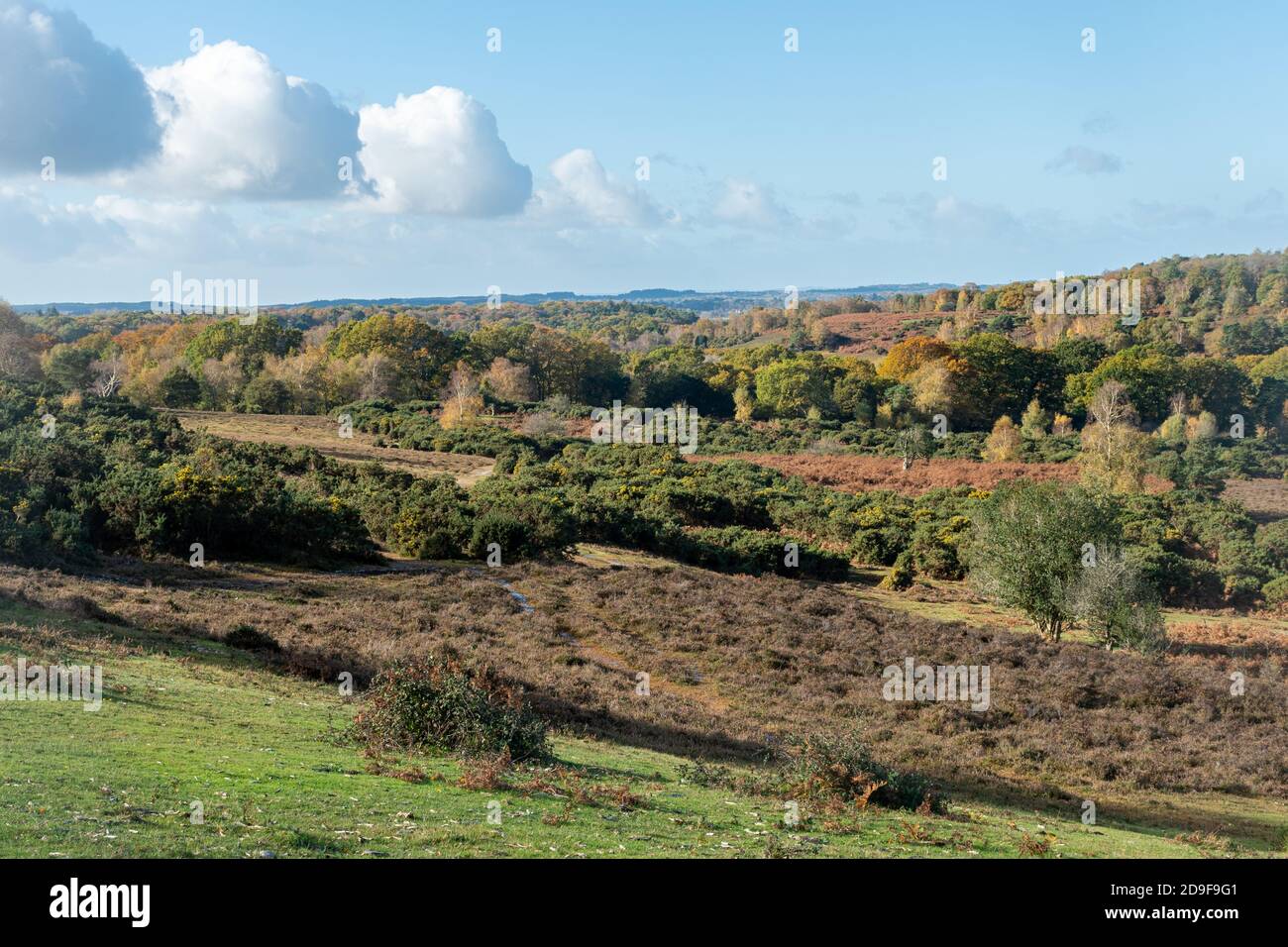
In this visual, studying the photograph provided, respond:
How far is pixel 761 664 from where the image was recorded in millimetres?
24156

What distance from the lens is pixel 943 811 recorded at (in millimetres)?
12664

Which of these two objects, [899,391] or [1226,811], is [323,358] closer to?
[899,391]

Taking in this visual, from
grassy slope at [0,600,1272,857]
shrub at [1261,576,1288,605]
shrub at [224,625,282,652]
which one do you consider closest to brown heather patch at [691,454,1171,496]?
shrub at [1261,576,1288,605]

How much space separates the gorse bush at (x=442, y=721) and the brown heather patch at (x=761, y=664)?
3741 mm

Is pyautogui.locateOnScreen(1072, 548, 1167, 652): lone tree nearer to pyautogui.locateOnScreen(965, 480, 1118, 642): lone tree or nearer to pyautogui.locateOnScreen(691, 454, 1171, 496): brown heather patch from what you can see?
pyautogui.locateOnScreen(965, 480, 1118, 642): lone tree

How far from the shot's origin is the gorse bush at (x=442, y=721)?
12711mm

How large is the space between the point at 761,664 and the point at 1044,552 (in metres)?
11.1

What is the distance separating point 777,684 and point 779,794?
10.1m

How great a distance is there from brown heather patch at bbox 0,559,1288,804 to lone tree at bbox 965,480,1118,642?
176 centimetres

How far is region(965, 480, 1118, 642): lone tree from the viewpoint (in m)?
29.7

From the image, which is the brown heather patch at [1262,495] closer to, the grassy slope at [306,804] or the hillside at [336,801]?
the hillside at [336,801]
